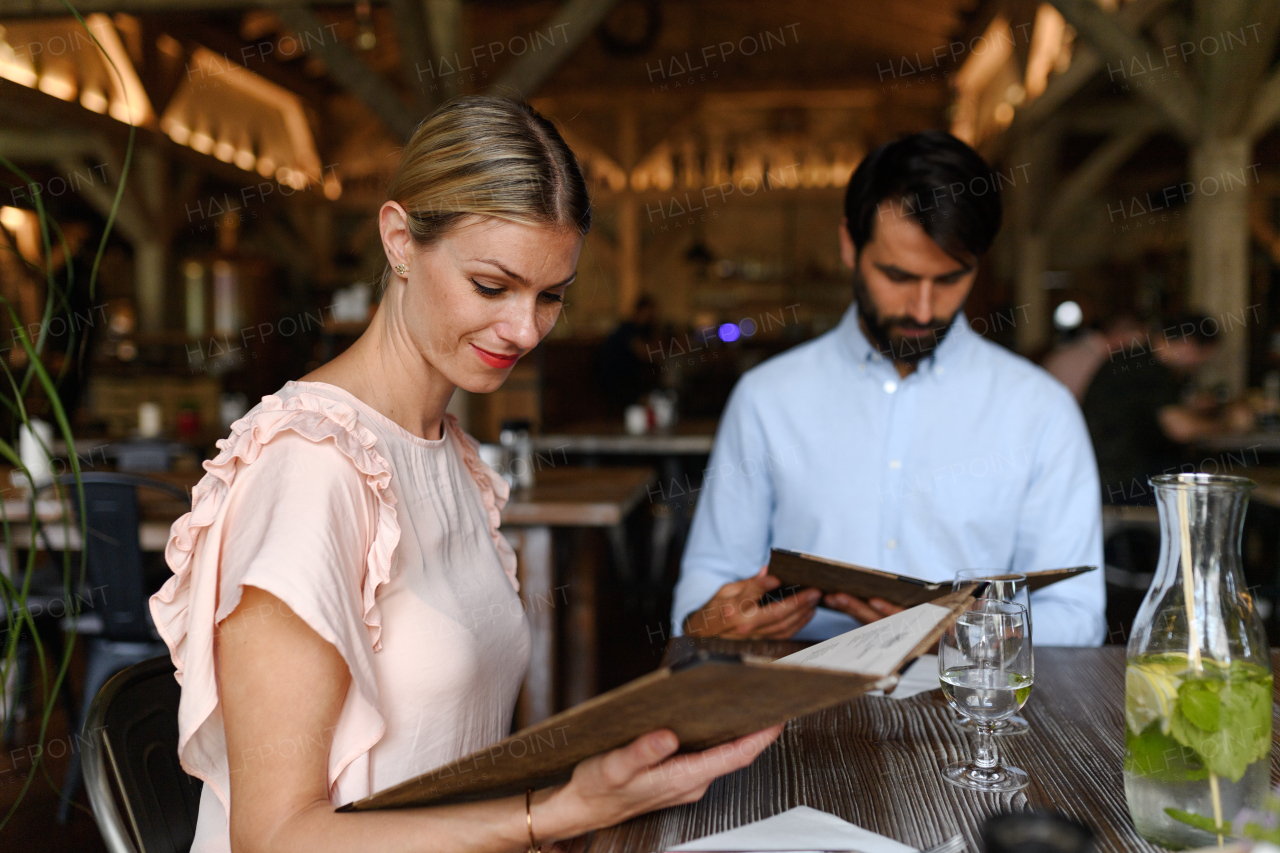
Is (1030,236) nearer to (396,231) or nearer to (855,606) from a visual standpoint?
(855,606)

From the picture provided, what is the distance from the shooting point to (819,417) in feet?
6.44

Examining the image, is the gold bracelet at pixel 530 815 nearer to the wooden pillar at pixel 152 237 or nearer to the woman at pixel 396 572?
the woman at pixel 396 572

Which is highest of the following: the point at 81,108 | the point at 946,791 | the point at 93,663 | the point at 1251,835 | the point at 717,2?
the point at 717,2

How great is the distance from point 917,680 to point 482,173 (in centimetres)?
88

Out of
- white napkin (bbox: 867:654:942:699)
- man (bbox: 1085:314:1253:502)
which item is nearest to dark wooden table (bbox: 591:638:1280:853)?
white napkin (bbox: 867:654:942:699)

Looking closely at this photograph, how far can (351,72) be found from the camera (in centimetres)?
520

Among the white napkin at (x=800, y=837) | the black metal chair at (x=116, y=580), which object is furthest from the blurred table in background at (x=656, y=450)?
A: the white napkin at (x=800, y=837)

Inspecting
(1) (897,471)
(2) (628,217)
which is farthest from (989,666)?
(2) (628,217)

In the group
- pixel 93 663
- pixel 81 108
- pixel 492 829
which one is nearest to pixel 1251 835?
pixel 492 829

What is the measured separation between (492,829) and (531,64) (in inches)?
194

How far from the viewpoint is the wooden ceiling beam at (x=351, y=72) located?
5.05 meters

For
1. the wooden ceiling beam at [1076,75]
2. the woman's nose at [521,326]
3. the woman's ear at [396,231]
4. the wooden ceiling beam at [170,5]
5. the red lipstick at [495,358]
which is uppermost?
the wooden ceiling beam at [170,5]

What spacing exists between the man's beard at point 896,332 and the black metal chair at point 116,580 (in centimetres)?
Result: 194

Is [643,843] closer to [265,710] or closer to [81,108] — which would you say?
[265,710]
